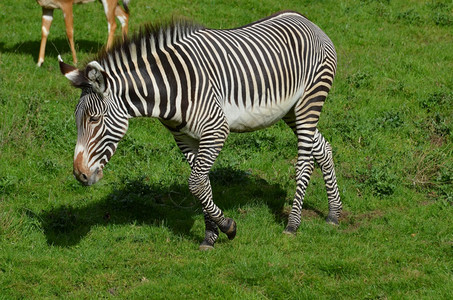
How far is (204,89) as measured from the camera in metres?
7.20

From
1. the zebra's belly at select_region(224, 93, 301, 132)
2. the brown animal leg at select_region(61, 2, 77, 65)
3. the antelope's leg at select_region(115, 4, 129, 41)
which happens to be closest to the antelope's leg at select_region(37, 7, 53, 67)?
the brown animal leg at select_region(61, 2, 77, 65)

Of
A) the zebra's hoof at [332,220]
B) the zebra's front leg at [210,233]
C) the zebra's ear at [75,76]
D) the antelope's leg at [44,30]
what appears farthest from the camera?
the antelope's leg at [44,30]

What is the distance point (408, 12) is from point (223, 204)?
1026 cm

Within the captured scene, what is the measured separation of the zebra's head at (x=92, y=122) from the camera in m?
6.73

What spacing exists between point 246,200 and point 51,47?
26.1 feet

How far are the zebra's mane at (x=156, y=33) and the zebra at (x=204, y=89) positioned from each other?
0.01 meters

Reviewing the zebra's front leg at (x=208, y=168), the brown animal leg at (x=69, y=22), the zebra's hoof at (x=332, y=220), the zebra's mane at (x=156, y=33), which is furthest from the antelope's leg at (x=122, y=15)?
the zebra's front leg at (x=208, y=168)

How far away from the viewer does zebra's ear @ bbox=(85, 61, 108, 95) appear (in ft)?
21.4

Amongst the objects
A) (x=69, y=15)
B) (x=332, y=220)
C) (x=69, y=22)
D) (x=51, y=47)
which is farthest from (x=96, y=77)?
(x=51, y=47)

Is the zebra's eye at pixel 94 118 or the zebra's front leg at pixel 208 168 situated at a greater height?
the zebra's eye at pixel 94 118

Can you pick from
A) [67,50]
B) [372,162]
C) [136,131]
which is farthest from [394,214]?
[67,50]

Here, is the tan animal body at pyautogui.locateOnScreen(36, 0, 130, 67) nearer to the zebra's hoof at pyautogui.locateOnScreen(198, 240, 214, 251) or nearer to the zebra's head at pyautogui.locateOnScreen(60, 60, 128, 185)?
the zebra's head at pyautogui.locateOnScreen(60, 60, 128, 185)

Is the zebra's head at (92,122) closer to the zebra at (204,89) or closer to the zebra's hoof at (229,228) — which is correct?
the zebra at (204,89)

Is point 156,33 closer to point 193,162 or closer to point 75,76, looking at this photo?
point 75,76
